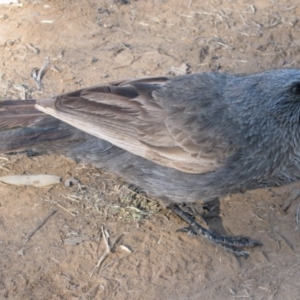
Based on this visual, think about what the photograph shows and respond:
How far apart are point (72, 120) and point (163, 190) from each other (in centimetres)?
102

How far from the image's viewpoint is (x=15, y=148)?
5.48 metres

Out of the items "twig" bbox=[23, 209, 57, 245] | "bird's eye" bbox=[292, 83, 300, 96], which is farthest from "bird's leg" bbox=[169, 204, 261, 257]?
"bird's eye" bbox=[292, 83, 300, 96]

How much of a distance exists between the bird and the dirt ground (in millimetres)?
282

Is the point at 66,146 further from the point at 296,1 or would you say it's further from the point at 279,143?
the point at 296,1

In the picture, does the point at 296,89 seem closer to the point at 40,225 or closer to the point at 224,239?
the point at 224,239

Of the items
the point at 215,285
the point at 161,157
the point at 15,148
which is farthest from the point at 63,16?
the point at 215,285

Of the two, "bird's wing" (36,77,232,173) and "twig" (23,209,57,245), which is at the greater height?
"bird's wing" (36,77,232,173)

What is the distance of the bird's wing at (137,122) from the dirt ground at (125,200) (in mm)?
673

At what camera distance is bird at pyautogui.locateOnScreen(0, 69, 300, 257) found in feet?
17.1

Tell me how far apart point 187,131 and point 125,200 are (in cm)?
95

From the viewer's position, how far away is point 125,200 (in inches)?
223

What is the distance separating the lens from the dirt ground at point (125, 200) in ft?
16.2

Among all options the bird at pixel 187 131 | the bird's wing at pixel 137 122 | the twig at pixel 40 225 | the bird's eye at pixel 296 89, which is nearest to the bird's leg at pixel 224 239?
the bird at pixel 187 131

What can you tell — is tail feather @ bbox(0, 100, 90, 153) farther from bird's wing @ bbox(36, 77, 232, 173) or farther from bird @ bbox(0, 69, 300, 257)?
bird's wing @ bbox(36, 77, 232, 173)
